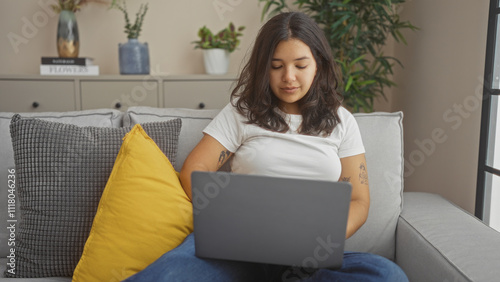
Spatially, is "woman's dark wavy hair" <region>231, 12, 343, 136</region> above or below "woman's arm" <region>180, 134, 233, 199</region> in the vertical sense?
above

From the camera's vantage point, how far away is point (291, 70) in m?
1.20

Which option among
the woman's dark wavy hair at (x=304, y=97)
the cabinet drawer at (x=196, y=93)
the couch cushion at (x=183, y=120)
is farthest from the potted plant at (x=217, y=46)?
the woman's dark wavy hair at (x=304, y=97)

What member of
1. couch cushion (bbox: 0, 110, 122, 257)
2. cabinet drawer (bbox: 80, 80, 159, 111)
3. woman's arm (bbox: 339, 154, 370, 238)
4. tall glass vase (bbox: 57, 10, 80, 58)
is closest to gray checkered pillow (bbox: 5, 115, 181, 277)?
couch cushion (bbox: 0, 110, 122, 257)

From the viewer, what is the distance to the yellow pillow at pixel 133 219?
1.03 m

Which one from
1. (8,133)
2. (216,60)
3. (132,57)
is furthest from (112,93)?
(8,133)

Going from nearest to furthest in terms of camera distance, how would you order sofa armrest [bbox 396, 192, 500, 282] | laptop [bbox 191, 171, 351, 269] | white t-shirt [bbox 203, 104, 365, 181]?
laptop [bbox 191, 171, 351, 269] < sofa armrest [bbox 396, 192, 500, 282] < white t-shirt [bbox 203, 104, 365, 181]

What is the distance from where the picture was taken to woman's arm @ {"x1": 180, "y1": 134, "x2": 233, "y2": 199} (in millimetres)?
1156

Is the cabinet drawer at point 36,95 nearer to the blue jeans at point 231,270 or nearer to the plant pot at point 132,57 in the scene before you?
the plant pot at point 132,57

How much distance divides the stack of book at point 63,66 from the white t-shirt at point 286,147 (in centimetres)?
136

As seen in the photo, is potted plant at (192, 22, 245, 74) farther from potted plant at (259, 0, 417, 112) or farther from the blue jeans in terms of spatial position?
the blue jeans

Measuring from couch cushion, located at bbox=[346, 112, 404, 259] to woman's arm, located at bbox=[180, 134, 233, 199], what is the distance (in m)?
0.47

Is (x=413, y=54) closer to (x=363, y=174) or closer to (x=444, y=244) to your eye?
(x=363, y=174)

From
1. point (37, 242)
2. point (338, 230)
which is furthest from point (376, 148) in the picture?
point (37, 242)

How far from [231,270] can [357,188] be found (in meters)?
0.45
